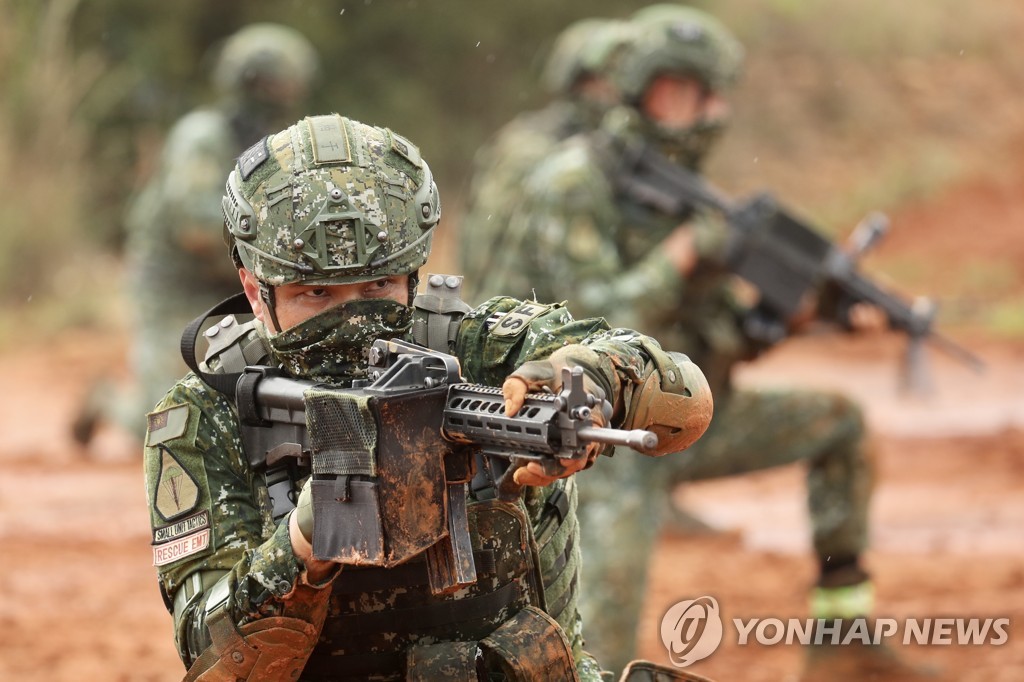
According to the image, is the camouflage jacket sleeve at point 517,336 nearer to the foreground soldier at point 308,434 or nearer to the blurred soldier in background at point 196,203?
the foreground soldier at point 308,434

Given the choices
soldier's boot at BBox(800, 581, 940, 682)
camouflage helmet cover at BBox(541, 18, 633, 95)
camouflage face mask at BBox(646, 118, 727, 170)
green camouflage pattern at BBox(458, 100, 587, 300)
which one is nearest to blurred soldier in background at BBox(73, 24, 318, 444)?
green camouflage pattern at BBox(458, 100, 587, 300)

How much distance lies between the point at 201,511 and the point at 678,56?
429 cm

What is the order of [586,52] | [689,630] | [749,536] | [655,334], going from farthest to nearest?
[749,536], [586,52], [655,334], [689,630]

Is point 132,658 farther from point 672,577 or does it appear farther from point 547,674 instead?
point 547,674

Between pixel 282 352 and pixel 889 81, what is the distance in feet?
70.0

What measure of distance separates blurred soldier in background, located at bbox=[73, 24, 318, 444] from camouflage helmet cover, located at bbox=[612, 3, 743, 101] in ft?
10.5

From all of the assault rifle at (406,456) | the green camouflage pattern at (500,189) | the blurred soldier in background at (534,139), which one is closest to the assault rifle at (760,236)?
the blurred soldier in background at (534,139)

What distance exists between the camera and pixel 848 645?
6.86 meters

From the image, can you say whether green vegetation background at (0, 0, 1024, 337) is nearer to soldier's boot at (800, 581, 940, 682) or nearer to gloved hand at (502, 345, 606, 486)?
soldier's boot at (800, 581, 940, 682)

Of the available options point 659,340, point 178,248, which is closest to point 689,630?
point 659,340

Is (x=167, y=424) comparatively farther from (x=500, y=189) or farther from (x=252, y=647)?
(x=500, y=189)

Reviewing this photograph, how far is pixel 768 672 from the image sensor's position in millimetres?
6926

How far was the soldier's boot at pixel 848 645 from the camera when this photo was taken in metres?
6.76

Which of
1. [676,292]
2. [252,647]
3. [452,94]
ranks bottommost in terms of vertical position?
[252,647]
